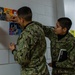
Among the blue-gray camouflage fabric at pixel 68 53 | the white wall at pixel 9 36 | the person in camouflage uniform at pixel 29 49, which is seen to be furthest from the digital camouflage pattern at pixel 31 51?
the blue-gray camouflage fabric at pixel 68 53

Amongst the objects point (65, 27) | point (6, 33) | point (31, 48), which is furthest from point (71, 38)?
point (6, 33)

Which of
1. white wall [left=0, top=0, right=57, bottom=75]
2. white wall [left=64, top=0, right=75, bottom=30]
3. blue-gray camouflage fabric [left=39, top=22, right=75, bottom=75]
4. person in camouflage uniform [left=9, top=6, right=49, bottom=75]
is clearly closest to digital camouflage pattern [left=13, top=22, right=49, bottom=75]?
person in camouflage uniform [left=9, top=6, right=49, bottom=75]

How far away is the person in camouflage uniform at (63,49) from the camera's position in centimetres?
193

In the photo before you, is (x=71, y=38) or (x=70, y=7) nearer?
Result: (x=71, y=38)

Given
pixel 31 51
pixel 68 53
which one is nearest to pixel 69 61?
pixel 68 53

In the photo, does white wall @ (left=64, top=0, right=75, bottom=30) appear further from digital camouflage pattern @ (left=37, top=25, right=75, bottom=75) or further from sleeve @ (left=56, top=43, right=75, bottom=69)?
sleeve @ (left=56, top=43, right=75, bottom=69)

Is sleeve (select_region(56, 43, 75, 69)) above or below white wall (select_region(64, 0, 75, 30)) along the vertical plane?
below

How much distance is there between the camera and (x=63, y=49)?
6.39 feet

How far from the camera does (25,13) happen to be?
1570 millimetres

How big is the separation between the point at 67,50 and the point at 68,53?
0.12ft

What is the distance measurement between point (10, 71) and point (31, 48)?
46 cm

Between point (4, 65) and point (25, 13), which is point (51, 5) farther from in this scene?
point (4, 65)

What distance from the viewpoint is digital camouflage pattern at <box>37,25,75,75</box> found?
193cm

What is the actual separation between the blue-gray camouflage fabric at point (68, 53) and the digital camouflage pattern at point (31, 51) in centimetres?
36
